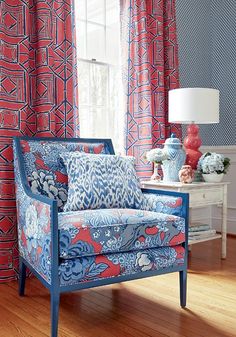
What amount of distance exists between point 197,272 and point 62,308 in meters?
1.04

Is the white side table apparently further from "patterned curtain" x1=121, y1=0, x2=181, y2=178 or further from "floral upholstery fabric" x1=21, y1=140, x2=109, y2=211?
"floral upholstery fabric" x1=21, y1=140, x2=109, y2=211

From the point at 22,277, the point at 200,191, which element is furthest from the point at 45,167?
the point at 200,191

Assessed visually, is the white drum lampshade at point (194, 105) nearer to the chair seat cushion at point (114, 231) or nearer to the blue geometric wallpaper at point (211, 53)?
the blue geometric wallpaper at point (211, 53)

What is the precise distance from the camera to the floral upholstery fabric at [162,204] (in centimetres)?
216

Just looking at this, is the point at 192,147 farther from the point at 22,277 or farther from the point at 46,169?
the point at 22,277

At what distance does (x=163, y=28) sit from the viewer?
11.3 feet

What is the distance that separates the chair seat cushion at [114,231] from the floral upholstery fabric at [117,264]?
3 cm

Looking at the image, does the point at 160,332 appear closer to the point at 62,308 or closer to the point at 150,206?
the point at 62,308

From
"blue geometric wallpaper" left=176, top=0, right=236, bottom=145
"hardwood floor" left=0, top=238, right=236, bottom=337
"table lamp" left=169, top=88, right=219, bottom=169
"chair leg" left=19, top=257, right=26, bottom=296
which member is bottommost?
"hardwood floor" left=0, top=238, right=236, bottom=337

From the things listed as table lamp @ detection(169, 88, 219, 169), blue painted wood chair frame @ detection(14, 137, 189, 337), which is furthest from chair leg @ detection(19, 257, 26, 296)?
table lamp @ detection(169, 88, 219, 169)

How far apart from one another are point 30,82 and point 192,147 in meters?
1.38

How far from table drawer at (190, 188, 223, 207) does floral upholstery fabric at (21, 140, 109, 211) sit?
0.99 m

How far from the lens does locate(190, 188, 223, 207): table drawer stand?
9.43 feet

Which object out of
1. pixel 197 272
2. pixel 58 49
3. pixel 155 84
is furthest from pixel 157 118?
pixel 197 272
